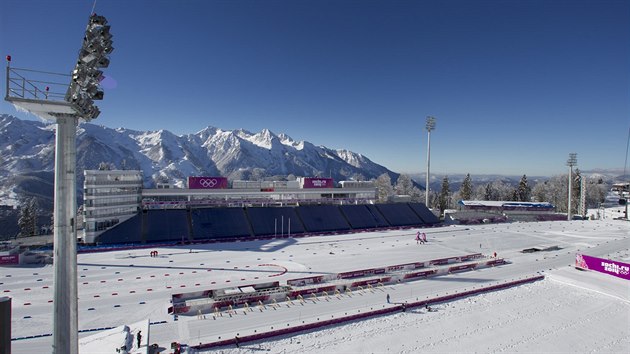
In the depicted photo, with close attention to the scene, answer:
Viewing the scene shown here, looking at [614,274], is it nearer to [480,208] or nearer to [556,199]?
[480,208]

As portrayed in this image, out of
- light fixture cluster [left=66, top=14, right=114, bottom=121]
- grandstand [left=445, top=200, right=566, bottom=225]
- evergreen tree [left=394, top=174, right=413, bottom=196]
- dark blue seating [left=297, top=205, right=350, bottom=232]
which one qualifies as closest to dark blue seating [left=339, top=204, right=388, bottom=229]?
dark blue seating [left=297, top=205, right=350, bottom=232]

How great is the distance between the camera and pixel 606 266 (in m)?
31.9

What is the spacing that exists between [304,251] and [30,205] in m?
68.4

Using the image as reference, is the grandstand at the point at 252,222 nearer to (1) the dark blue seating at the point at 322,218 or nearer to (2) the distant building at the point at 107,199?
(1) the dark blue seating at the point at 322,218

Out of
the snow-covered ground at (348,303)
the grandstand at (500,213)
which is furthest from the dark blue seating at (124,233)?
the grandstand at (500,213)

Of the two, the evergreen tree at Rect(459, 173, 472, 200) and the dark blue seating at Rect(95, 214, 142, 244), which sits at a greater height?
the evergreen tree at Rect(459, 173, 472, 200)

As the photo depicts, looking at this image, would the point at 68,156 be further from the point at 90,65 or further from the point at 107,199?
the point at 107,199

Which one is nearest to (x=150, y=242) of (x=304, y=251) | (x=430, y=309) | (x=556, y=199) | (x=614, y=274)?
(x=304, y=251)

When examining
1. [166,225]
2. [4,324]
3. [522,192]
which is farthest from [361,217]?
[522,192]

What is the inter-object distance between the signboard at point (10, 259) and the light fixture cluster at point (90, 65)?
39.6 meters

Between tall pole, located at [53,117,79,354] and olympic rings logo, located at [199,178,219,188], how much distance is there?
2095 inches

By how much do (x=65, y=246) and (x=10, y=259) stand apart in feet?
129

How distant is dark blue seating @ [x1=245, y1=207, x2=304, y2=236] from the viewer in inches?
2170

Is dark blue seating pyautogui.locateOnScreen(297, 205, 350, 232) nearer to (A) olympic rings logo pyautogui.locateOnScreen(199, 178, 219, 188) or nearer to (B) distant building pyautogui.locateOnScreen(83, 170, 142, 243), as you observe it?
(A) olympic rings logo pyautogui.locateOnScreen(199, 178, 219, 188)
